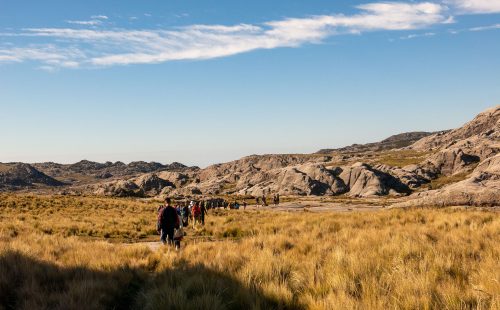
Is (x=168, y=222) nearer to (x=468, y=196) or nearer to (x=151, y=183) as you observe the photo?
(x=468, y=196)

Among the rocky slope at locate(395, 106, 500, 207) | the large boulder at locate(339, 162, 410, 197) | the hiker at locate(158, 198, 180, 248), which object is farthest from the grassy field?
the large boulder at locate(339, 162, 410, 197)

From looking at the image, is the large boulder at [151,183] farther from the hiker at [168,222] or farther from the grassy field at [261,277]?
the grassy field at [261,277]

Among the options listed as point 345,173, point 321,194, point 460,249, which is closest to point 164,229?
point 460,249

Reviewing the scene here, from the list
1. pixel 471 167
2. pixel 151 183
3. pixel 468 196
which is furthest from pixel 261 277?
pixel 151 183

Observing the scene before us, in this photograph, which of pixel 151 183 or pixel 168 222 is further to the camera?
pixel 151 183

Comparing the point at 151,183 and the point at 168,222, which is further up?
the point at 168,222

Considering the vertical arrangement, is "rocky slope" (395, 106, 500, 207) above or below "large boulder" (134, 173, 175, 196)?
above

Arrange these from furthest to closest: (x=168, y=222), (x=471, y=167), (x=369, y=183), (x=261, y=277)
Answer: (x=471, y=167) → (x=369, y=183) → (x=168, y=222) → (x=261, y=277)

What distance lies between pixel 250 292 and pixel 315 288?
126cm

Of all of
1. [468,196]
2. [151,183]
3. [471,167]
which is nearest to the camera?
[468,196]

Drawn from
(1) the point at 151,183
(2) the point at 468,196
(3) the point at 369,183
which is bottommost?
(1) the point at 151,183

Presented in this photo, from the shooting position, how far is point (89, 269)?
10.1 meters

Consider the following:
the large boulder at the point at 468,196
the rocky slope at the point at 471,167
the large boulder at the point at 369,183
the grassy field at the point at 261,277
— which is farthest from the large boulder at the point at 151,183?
the grassy field at the point at 261,277

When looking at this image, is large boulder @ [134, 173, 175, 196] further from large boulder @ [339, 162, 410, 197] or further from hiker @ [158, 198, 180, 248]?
hiker @ [158, 198, 180, 248]
